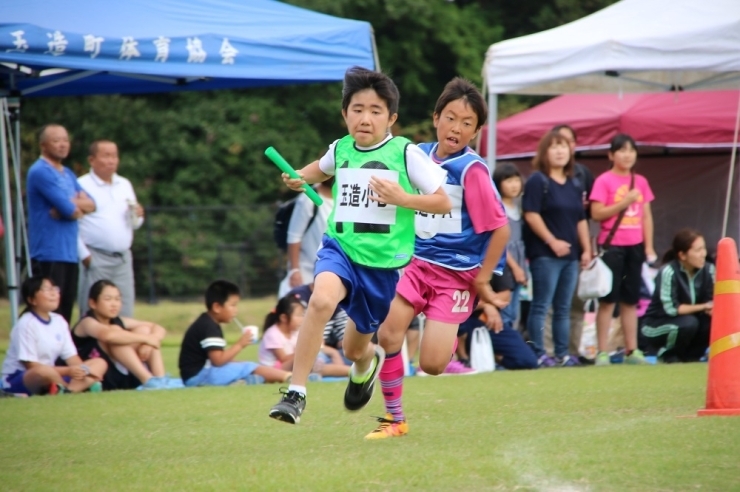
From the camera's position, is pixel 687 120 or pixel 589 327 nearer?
pixel 589 327

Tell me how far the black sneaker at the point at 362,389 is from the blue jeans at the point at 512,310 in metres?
4.40

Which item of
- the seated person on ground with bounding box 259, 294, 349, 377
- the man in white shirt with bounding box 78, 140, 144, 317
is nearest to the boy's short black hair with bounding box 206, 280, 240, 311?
the seated person on ground with bounding box 259, 294, 349, 377

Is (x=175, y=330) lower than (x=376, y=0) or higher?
lower

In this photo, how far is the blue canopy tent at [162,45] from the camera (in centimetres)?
845

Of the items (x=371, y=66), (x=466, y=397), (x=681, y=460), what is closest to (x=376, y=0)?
(x=371, y=66)

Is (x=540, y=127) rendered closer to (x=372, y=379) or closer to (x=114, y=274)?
(x=114, y=274)

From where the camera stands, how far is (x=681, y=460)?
15.5 ft

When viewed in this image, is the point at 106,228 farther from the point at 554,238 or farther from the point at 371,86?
the point at 371,86

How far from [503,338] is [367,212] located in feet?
15.7

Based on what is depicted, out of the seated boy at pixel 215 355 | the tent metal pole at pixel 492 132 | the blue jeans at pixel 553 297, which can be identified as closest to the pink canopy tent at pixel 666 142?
the tent metal pole at pixel 492 132

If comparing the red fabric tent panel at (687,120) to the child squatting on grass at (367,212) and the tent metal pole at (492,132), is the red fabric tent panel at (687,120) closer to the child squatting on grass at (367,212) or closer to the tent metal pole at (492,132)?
the tent metal pole at (492,132)

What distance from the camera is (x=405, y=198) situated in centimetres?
542

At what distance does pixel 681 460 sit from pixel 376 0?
72.3 ft

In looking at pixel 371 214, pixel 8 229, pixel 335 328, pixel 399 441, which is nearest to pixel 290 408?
pixel 399 441
